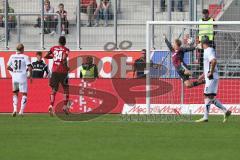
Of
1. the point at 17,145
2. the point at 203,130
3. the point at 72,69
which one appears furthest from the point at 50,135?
the point at 72,69

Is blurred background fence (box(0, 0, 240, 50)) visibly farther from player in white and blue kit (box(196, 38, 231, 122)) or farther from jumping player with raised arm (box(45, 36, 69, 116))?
player in white and blue kit (box(196, 38, 231, 122))

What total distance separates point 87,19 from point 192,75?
5438mm

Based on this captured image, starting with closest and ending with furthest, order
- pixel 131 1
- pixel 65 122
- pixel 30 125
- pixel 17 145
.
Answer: pixel 17 145, pixel 30 125, pixel 65 122, pixel 131 1

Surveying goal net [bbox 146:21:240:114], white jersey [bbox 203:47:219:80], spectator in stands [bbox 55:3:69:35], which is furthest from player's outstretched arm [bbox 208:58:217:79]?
spectator in stands [bbox 55:3:69:35]

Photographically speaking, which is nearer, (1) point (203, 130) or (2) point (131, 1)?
(1) point (203, 130)

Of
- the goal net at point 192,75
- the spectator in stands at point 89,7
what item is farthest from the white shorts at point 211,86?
the spectator in stands at point 89,7

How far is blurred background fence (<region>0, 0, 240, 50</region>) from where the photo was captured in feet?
98.0

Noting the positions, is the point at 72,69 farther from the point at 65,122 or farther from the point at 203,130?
the point at 203,130

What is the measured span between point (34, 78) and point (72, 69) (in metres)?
2.18

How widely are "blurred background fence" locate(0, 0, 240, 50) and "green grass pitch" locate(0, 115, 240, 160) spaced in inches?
291

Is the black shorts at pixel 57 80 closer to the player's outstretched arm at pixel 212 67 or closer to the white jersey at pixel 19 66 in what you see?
the white jersey at pixel 19 66

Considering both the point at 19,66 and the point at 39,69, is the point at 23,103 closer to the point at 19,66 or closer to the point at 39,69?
the point at 19,66

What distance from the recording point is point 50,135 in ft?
59.8

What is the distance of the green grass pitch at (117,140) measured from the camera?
14477 millimetres
